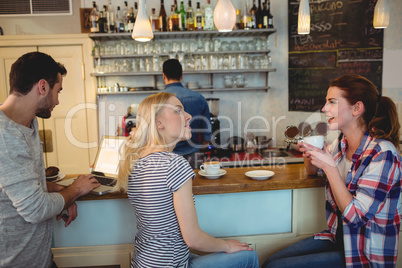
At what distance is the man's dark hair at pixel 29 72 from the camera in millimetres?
1487

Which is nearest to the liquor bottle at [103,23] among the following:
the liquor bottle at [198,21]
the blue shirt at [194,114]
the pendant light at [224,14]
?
the liquor bottle at [198,21]

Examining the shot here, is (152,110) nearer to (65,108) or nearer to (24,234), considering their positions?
(24,234)

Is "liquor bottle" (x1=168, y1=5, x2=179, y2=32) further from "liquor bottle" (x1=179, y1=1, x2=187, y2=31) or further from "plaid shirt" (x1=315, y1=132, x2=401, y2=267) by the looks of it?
"plaid shirt" (x1=315, y1=132, x2=401, y2=267)

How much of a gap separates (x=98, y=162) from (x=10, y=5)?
3.45 meters

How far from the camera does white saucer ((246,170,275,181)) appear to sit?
193cm

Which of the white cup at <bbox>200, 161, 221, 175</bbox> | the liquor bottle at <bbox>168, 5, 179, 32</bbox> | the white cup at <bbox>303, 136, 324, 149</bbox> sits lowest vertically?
the white cup at <bbox>200, 161, 221, 175</bbox>

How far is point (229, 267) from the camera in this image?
1512mm

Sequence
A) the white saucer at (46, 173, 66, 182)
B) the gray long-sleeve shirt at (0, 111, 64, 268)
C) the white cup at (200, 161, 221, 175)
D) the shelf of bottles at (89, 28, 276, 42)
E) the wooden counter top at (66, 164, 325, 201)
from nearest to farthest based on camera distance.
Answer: the gray long-sleeve shirt at (0, 111, 64, 268) → the wooden counter top at (66, 164, 325, 201) → the white cup at (200, 161, 221, 175) → the white saucer at (46, 173, 66, 182) → the shelf of bottles at (89, 28, 276, 42)

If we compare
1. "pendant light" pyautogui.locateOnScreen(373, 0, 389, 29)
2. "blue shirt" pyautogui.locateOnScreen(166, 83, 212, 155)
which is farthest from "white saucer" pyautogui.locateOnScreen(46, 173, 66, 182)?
"pendant light" pyautogui.locateOnScreen(373, 0, 389, 29)

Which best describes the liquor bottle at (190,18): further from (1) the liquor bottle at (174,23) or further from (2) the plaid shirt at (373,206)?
(2) the plaid shirt at (373,206)

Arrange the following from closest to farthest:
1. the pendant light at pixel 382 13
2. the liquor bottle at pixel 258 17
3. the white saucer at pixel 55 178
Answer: the white saucer at pixel 55 178
the pendant light at pixel 382 13
the liquor bottle at pixel 258 17

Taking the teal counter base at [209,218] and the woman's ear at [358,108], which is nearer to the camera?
the woman's ear at [358,108]

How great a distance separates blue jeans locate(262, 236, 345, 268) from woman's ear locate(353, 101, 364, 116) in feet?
2.29

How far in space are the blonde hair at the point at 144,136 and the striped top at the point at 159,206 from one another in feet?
0.23
